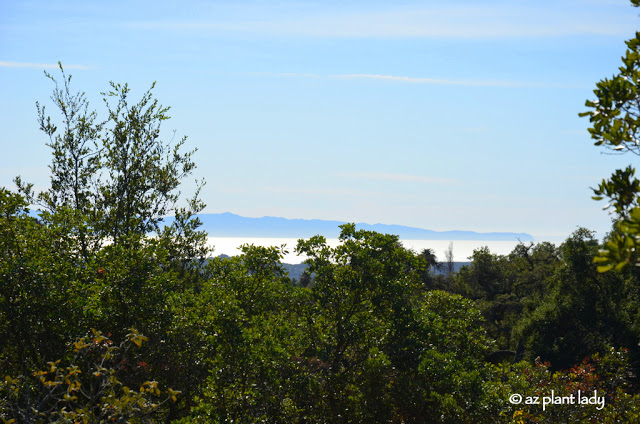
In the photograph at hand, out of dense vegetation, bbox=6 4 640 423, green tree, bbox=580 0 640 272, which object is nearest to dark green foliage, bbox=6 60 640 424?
dense vegetation, bbox=6 4 640 423

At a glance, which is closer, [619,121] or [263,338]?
[619,121]

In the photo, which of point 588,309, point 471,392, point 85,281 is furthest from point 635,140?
point 588,309

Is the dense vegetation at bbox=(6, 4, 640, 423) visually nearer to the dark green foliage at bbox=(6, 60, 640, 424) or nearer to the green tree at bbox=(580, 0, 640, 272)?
the dark green foliage at bbox=(6, 60, 640, 424)

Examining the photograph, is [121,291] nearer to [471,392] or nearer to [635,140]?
[471,392]

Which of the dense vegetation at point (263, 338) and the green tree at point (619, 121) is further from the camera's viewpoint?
the dense vegetation at point (263, 338)

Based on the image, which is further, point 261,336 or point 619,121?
point 261,336

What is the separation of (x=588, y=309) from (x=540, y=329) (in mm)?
3174

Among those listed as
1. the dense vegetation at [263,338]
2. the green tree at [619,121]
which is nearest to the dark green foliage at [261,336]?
the dense vegetation at [263,338]

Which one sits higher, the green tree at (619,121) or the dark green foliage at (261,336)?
the green tree at (619,121)

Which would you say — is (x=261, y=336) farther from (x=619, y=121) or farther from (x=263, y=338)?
(x=619, y=121)

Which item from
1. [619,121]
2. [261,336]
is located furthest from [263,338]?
[619,121]

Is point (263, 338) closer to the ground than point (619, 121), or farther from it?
closer to the ground

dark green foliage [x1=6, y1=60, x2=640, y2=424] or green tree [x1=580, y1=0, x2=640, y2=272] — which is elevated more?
green tree [x1=580, y1=0, x2=640, y2=272]

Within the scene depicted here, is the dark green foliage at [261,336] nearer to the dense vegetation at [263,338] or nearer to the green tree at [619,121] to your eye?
the dense vegetation at [263,338]
